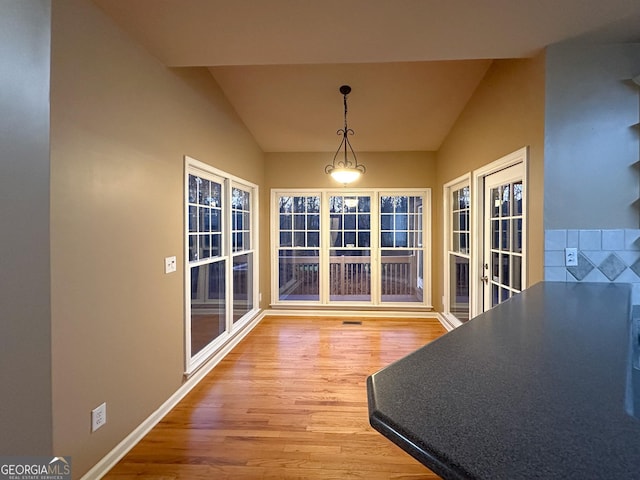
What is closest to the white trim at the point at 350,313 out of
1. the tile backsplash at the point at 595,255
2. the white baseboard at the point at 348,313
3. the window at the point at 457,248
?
the white baseboard at the point at 348,313

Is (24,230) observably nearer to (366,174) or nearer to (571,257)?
(571,257)

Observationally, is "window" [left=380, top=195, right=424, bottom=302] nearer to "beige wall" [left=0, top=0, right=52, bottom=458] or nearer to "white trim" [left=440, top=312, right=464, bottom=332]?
"white trim" [left=440, top=312, right=464, bottom=332]

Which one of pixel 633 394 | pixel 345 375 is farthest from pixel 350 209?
pixel 633 394

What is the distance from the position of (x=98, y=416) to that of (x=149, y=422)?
527 mm

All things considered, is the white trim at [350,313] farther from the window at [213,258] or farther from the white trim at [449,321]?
the window at [213,258]

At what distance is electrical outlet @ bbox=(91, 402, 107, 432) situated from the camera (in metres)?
1.77

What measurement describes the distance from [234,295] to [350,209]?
2.35m

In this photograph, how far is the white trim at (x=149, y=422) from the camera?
1822 mm

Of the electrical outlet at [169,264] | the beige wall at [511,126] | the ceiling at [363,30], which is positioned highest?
the ceiling at [363,30]

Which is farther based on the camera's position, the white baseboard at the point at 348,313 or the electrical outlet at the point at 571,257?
the white baseboard at the point at 348,313

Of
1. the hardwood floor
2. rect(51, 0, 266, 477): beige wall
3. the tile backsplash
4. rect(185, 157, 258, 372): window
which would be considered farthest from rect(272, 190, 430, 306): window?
the tile backsplash

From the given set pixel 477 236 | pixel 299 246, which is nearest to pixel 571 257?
pixel 477 236

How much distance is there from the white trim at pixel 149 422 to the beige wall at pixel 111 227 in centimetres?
5

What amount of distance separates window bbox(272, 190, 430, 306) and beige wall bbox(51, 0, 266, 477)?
8.84 ft
